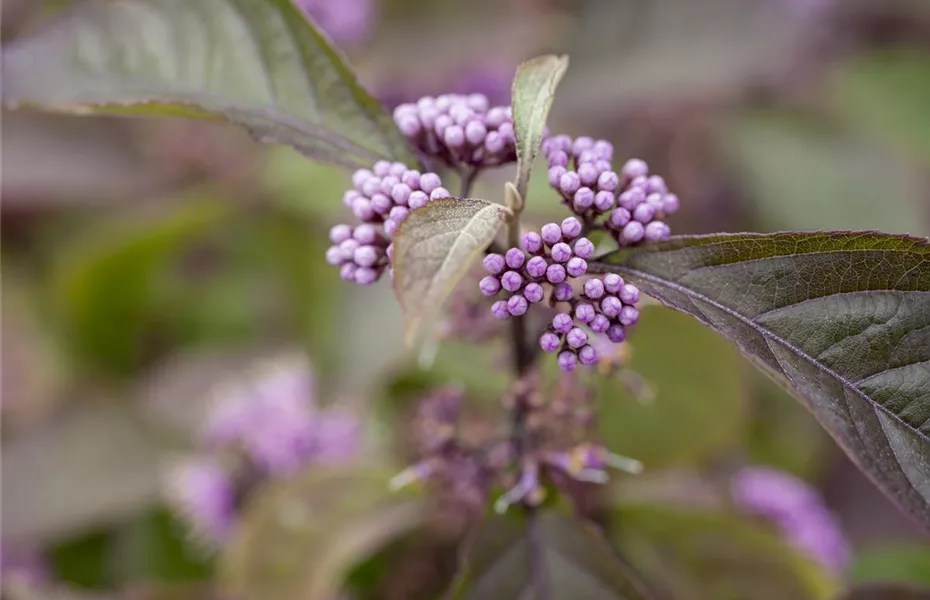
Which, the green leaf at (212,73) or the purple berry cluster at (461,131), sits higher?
the green leaf at (212,73)

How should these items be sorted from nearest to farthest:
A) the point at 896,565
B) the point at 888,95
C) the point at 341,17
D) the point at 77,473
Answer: the point at 896,565 < the point at 77,473 < the point at 341,17 < the point at 888,95

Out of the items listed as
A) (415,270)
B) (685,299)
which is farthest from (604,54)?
(415,270)

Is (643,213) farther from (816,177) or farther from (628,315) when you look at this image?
(816,177)

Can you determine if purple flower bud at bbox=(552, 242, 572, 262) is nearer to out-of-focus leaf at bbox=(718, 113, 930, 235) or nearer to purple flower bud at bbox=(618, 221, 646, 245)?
purple flower bud at bbox=(618, 221, 646, 245)

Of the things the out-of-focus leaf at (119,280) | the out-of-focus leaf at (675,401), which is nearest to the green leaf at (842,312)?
the out-of-focus leaf at (675,401)

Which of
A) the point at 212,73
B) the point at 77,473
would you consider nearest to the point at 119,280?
the point at 77,473

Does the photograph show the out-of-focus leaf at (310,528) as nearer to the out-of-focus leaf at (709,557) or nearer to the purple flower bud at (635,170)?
the out-of-focus leaf at (709,557)
